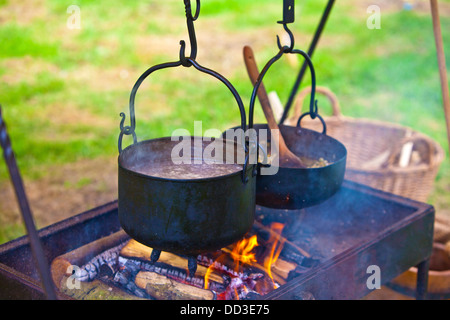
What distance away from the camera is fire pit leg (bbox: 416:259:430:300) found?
2.92 metres

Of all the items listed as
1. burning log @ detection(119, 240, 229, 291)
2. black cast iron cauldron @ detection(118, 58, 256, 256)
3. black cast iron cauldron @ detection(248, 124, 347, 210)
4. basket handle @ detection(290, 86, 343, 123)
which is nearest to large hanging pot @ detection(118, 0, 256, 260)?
black cast iron cauldron @ detection(118, 58, 256, 256)

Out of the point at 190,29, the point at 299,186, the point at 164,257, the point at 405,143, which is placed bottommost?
the point at 164,257

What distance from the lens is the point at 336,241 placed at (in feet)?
9.14

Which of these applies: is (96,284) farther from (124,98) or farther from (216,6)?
(216,6)

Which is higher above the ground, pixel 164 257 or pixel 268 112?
pixel 268 112

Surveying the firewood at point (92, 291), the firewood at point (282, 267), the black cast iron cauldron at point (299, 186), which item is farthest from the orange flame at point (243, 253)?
the firewood at point (92, 291)

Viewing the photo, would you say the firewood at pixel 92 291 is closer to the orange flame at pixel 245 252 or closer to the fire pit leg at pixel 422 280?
the orange flame at pixel 245 252

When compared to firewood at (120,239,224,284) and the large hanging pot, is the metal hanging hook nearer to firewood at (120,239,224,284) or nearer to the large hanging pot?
the large hanging pot

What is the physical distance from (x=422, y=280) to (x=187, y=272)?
1.55 m

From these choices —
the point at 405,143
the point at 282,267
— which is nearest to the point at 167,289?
the point at 282,267

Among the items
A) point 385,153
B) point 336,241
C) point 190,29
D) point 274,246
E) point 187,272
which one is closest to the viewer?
point 190,29

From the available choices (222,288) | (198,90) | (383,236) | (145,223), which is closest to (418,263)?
(383,236)

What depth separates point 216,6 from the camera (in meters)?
9.60

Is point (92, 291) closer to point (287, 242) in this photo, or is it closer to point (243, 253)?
point (243, 253)
